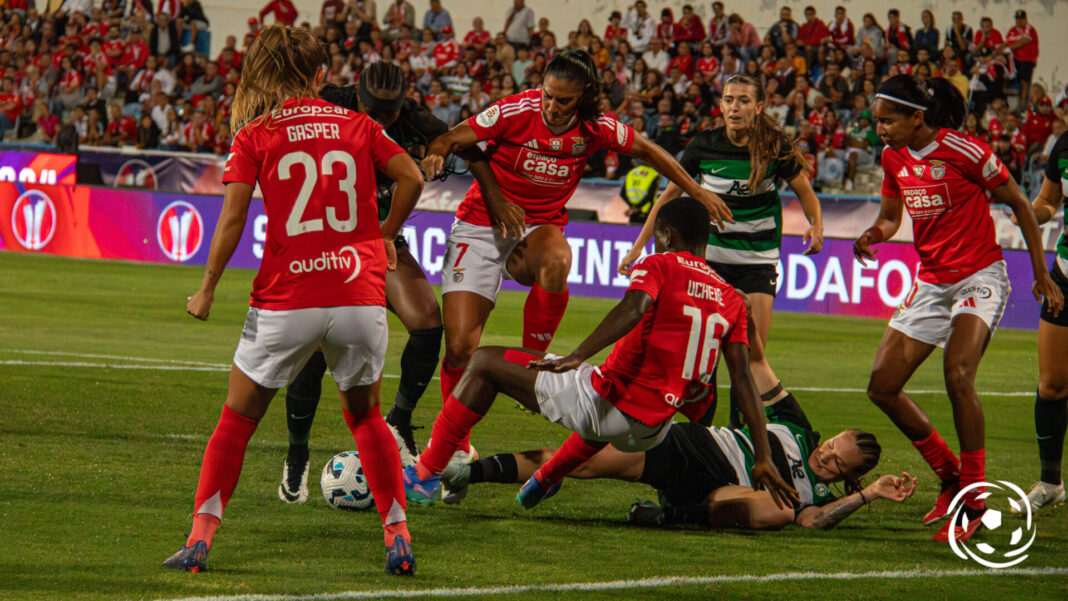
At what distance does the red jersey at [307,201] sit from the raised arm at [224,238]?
56 mm

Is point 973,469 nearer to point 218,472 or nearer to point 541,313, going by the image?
point 541,313

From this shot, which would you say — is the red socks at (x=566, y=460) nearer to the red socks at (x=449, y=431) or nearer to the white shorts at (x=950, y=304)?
the red socks at (x=449, y=431)

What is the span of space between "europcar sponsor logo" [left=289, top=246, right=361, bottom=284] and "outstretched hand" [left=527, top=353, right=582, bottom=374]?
0.85 meters

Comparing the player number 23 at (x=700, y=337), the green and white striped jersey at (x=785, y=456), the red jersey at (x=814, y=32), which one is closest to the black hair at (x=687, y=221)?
the player number 23 at (x=700, y=337)

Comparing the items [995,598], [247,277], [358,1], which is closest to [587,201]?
[247,277]

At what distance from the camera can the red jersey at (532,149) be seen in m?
7.17

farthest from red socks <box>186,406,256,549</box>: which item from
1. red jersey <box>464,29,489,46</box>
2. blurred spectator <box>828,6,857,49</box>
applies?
red jersey <box>464,29,489,46</box>

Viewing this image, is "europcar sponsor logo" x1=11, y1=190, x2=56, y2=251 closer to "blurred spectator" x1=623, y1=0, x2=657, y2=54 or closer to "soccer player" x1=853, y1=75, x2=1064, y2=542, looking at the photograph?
"blurred spectator" x1=623, y1=0, x2=657, y2=54

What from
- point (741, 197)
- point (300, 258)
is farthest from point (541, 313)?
point (300, 258)

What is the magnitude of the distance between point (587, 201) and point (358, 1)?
11.7 m

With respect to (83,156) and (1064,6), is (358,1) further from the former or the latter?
(1064,6)

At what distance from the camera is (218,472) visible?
4.85 meters

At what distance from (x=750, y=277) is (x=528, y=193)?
1573 mm

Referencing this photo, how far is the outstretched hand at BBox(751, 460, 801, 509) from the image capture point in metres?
5.27
